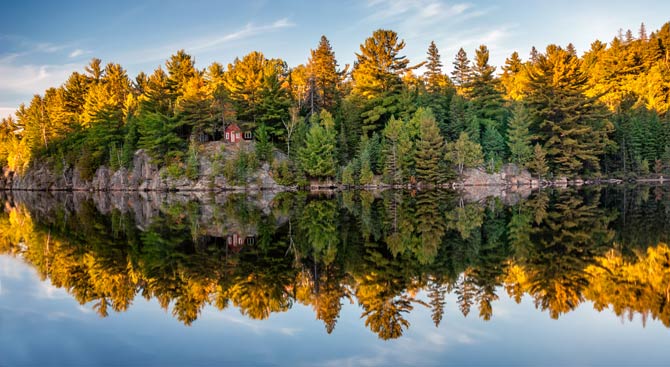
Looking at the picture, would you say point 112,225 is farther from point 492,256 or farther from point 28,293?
point 492,256

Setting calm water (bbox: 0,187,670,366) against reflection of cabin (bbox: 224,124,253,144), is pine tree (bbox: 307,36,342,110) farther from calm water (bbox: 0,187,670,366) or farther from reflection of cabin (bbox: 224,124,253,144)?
calm water (bbox: 0,187,670,366)

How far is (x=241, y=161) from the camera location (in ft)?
172

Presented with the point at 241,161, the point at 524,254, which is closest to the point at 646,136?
the point at 241,161

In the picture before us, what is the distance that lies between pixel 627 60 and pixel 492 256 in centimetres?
7442

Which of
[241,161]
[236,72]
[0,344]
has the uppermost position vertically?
[236,72]

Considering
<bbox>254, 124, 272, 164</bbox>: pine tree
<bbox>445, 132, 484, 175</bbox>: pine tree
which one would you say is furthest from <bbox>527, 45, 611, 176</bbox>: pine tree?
<bbox>254, 124, 272, 164</bbox>: pine tree

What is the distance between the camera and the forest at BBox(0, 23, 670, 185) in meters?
53.0

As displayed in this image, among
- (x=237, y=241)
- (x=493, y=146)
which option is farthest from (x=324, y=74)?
(x=237, y=241)

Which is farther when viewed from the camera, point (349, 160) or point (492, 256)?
point (349, 160)

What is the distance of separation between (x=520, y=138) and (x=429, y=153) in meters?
11.8

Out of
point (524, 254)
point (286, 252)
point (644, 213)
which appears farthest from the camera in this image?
point (644, 213)

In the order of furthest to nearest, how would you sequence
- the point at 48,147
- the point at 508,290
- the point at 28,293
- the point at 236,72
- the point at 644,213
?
the point at 48,147 < the point at 236,72 < the point at 644,213 < the point at 28,293 < the point at 508,290

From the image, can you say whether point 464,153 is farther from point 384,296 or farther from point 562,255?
point 384,296

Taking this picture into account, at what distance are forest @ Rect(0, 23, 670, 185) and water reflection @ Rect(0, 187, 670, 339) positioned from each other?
1169 inches
